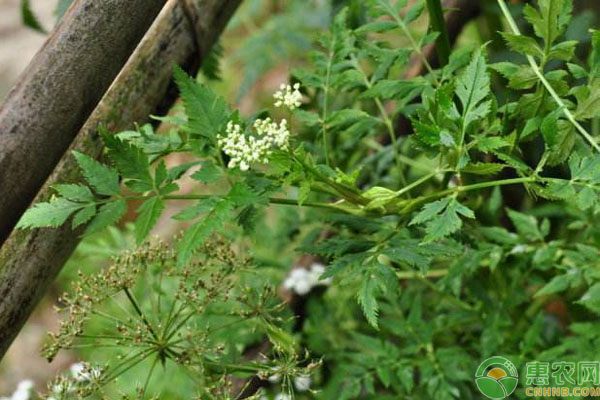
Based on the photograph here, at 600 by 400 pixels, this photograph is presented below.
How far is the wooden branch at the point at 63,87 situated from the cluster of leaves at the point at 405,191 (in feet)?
0.27

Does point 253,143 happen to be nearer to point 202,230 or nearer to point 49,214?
point 202,230

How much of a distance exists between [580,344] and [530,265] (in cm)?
22

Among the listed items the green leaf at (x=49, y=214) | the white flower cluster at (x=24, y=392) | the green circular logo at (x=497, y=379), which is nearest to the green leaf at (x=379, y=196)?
the green leaf at (x=49, y=214)

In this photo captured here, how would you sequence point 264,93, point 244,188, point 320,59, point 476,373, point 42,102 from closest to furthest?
point 244,188 → point 42,102 → point 320,59 → point 476,373 → point 264,93

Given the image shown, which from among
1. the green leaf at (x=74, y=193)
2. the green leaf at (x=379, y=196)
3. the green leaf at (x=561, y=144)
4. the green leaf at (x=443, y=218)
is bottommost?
the green leaf at (x=379, y=196)

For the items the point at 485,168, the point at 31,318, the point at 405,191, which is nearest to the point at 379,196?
the point at 405,191

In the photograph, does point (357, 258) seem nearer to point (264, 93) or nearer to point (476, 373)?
point (476, 373)

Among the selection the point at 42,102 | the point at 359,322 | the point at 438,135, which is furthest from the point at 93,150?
the point at 359,322

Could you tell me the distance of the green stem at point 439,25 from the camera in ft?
3.58

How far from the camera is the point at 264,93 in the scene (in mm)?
3467

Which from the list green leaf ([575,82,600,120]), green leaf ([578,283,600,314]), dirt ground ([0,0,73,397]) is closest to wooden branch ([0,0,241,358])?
green leaf ([575,82,600,120])

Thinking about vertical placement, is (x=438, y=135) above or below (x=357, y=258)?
above

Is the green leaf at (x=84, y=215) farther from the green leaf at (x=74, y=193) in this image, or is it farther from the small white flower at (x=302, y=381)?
the small white flower at (x=302, y=381)

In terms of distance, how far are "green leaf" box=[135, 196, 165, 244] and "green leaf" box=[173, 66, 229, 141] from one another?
0.10m
